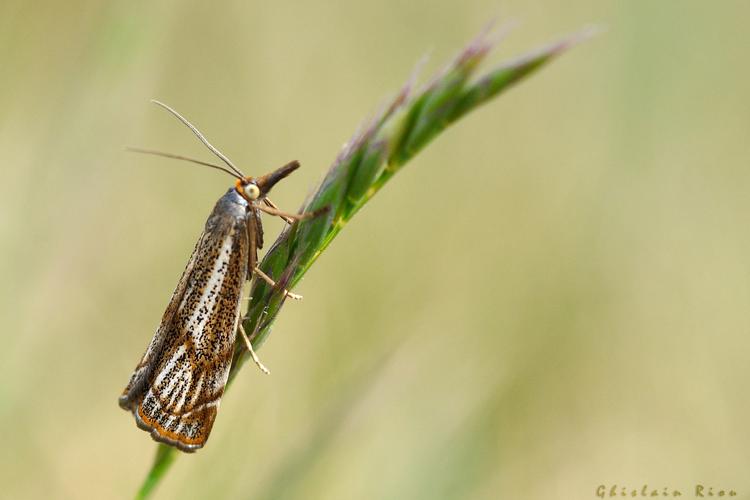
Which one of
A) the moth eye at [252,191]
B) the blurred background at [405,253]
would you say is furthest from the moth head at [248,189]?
the blurred background at [405,253]

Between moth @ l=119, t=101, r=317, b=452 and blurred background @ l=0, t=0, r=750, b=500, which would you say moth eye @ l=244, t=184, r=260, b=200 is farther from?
blurred background @ l=0, t=0, r=750, b=500

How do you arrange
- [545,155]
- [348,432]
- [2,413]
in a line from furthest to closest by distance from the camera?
[545,155]
[2,413]
[348,432]

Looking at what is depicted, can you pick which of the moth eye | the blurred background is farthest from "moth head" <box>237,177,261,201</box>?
the blurred background

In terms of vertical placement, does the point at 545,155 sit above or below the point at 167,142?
above

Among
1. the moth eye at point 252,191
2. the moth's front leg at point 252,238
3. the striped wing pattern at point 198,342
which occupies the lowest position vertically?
the striped wing pattern at point 198,342

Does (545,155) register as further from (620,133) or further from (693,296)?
(693,296)

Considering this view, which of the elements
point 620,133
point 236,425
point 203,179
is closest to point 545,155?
point 620,133

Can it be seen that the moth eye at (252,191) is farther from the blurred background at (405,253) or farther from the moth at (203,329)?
the blurred background at (405,253)
